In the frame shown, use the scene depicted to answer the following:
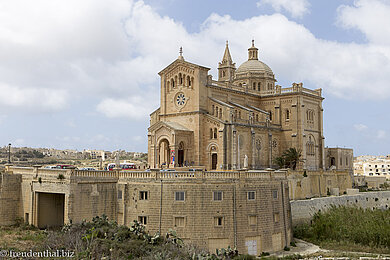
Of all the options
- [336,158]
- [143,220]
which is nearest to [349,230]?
[143,220]

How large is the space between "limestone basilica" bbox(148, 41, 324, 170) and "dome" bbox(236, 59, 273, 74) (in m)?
9.31

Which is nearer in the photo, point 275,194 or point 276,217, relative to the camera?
point 276,217

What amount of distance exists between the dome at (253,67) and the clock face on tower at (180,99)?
21.5 m

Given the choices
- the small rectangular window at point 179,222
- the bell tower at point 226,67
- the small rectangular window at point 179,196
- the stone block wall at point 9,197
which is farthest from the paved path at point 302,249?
the bell tower at point 226,67

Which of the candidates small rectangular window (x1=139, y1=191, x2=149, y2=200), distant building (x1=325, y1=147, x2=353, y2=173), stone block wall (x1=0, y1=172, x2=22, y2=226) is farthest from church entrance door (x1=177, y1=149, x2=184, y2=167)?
distant building (x1=325, y1=147, x2=353, y2=173)

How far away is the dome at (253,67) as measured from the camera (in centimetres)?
7850

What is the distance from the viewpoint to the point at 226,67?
3221 inches

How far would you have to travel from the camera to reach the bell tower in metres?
81.5

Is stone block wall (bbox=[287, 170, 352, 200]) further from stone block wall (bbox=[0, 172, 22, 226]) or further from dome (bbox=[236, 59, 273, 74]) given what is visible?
stone block wall (bbox=[0, 172, 22, 226])

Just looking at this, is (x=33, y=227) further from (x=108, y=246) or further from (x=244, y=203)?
(x=244, y=203)

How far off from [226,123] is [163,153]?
983cm

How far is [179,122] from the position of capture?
199 ft

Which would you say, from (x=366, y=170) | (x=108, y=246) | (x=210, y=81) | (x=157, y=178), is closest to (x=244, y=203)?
(x=157, y=178)

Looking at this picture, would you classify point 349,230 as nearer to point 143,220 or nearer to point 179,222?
point 179,222
